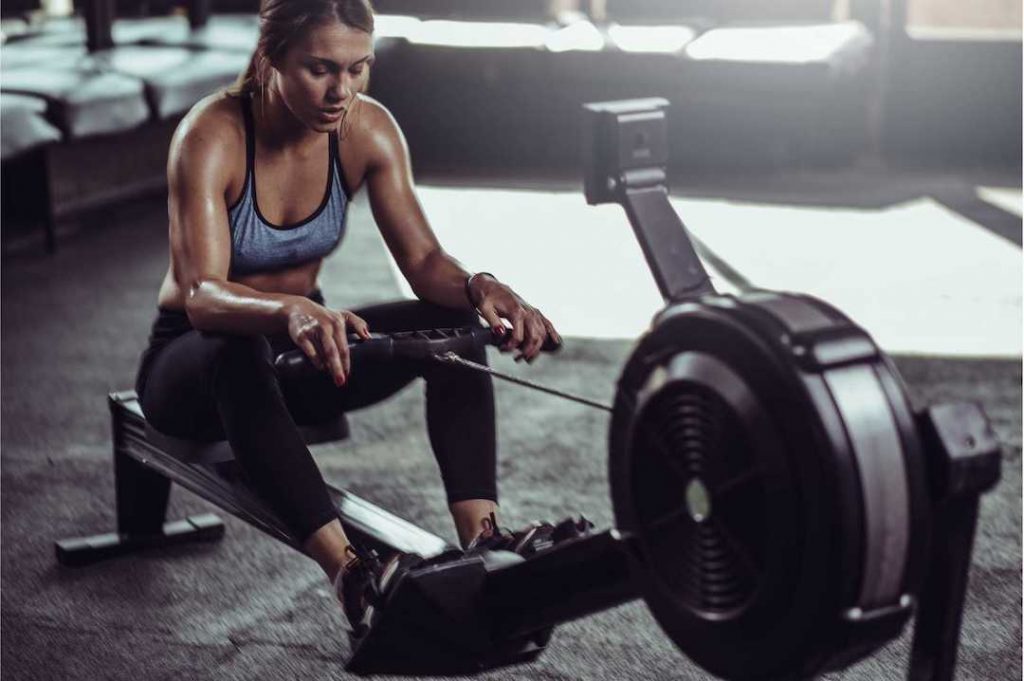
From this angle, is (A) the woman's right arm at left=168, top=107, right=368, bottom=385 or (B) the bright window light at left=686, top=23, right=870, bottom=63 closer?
(A) the woman's right arm at left=168, top=107, right=368, bottom=385

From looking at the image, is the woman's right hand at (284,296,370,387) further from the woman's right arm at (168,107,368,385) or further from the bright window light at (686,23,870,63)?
the bright window light at (686,23,870,63)

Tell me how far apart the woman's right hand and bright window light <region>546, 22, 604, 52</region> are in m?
4.19

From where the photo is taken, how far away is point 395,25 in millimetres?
6082

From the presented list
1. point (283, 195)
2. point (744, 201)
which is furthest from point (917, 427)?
point (744, 201)

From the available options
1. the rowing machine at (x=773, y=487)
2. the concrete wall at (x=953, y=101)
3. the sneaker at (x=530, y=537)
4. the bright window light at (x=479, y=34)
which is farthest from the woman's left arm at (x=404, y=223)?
the concrete wall at (x=953, y=101)

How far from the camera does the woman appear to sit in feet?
5.83

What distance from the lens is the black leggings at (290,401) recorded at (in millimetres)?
1781

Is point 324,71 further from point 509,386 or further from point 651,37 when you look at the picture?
point 651,37

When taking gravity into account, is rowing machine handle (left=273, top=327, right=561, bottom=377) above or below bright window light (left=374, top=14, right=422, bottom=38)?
above

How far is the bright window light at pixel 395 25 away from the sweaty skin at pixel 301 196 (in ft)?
12.7

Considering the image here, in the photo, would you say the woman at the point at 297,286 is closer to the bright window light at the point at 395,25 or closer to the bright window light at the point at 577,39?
the bright window light at the point at 577,39

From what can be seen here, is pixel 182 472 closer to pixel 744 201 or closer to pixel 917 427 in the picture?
pixel 917 427

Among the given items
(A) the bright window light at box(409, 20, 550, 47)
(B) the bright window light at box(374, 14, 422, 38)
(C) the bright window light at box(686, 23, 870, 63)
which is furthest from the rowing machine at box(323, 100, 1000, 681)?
(B) the bright window light at box(374, 14, 422, 38)

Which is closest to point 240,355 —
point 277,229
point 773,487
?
point 277,229
